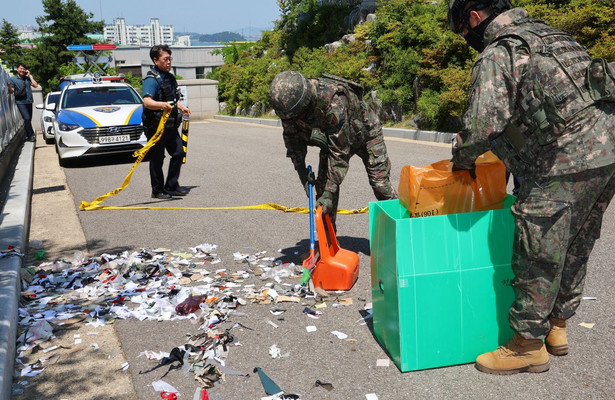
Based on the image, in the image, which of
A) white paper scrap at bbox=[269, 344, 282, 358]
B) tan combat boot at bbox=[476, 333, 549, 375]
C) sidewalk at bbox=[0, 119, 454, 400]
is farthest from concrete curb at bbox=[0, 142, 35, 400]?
tan combat boot at bbox=[476, 333, 549, 375]

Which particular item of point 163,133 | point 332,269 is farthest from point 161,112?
point 332,269

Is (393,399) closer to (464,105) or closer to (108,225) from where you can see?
(108,225)

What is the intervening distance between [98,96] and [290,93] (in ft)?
34.6

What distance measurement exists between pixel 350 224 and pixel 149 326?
10.1 feet

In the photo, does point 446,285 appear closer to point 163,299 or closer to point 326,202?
point 326,202

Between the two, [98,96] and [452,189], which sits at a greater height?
[98,96]

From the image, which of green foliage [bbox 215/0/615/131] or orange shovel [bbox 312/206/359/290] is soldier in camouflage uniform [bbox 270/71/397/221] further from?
green foliage [bbox 215/0/615/131]

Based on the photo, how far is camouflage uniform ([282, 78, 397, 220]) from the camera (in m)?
4.85

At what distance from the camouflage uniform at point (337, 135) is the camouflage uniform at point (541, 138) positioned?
5.82 ft

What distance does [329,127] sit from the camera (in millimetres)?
4883

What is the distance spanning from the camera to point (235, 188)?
31.3 feet

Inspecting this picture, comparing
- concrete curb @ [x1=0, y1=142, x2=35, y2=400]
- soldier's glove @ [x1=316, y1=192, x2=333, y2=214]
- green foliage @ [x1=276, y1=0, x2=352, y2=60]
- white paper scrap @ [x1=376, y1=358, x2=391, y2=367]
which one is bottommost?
white paper scrap @ [x1=376, y1=358, x2=391, y2=367]

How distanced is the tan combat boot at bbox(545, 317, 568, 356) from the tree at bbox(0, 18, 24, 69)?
2523 inches

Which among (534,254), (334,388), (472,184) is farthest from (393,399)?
(472,184)
